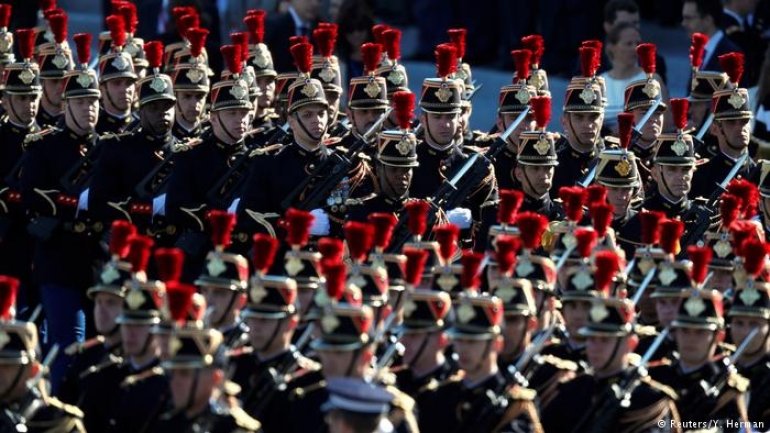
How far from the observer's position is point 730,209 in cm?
1388

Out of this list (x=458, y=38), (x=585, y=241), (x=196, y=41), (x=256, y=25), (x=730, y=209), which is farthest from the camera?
(x=256, y=25)

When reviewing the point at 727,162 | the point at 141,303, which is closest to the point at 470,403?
the point at 141,303

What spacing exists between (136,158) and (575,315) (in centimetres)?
366

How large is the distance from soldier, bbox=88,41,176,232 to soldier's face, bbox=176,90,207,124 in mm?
253

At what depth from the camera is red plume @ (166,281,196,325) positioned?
11.5 meters

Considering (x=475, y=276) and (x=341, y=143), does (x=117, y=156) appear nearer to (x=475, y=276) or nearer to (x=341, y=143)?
(x=341, y=143)

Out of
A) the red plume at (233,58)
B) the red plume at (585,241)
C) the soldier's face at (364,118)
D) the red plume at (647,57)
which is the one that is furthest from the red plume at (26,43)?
the red plume at (585,241)

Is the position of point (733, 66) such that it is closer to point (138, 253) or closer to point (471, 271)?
point (471, 271)

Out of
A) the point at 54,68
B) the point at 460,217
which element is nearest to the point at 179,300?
the point at 460,217

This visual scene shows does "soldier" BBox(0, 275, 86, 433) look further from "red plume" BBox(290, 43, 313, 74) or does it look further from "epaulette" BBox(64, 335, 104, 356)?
"red plume" BBox(290, 43, 313, 74)

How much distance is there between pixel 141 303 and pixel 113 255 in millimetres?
555

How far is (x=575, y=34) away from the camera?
68.4 ft

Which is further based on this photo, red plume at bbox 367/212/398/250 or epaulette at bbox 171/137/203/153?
epaulette at bbox 171/137/203/153

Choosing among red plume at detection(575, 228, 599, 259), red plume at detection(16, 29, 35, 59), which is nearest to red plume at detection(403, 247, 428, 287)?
red plume at detection(575, 228, 599, 259)
